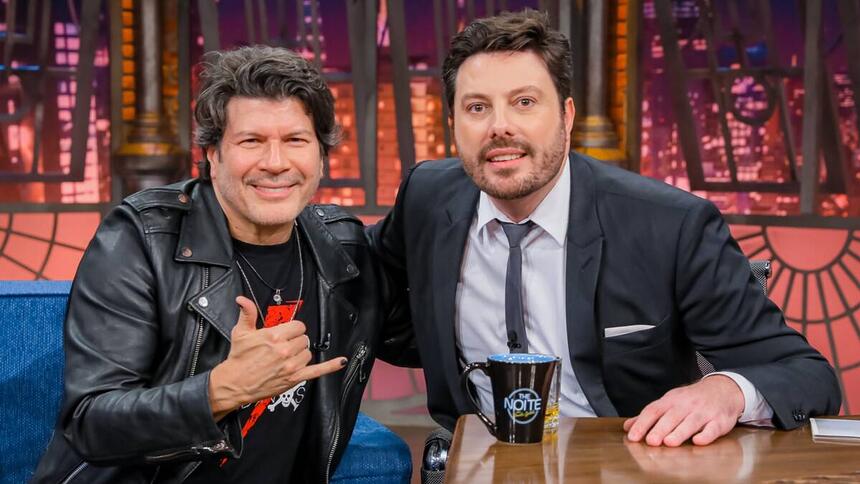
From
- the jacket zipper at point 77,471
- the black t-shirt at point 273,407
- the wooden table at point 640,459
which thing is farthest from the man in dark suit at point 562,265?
the jacket zipper at point 77,471

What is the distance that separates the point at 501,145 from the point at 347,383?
56cm

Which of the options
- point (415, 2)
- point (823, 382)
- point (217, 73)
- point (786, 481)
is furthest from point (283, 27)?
point (786, 481)

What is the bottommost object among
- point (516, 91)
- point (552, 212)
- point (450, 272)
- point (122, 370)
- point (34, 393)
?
point (34, 393)

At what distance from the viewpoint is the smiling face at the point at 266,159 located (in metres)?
1.87

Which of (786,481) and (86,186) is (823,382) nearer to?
(786,481)

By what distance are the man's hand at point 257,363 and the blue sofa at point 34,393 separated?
54cm

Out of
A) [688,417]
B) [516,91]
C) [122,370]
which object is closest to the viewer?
[688,417]

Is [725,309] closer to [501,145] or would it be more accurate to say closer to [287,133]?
[501,145]

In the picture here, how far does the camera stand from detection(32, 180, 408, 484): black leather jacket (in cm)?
163

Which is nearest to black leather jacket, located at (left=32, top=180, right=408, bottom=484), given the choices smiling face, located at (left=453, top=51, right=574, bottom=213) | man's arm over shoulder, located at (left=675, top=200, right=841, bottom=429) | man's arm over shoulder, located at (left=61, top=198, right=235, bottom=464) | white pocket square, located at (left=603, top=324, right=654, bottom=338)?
man's arm over shoulder, located at (left=61, top=198, right=235, bottom=464)

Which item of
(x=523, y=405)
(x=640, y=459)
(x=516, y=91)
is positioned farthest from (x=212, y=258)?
(x=640, y=459)

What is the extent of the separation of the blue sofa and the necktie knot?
520mm

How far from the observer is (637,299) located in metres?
1.87

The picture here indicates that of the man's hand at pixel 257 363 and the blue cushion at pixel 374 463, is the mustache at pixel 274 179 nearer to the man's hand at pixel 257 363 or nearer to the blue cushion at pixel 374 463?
the man's hand at pixel 257 363
